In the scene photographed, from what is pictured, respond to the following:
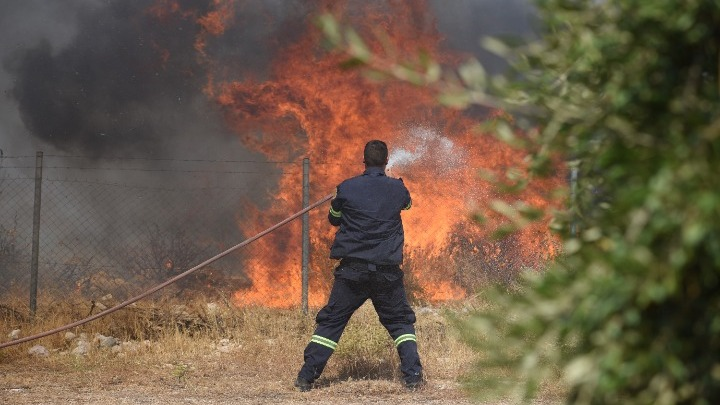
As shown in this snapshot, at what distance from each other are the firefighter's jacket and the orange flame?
392cm

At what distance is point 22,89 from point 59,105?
30.4 inches

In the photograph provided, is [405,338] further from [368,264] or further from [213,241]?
[213,241]

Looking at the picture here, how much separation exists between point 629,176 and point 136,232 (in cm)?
1328

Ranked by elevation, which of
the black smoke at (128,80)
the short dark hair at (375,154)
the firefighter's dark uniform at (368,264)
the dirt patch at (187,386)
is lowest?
the dirt patch at (187,386)

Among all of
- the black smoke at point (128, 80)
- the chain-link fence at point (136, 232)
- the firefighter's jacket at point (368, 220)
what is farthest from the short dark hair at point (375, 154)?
the black smoke at point (128, 80)

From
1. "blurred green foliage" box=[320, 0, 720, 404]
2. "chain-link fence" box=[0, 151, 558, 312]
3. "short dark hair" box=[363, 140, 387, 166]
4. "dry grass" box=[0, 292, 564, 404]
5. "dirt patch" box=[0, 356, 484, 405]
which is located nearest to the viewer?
"blurred green foliage" box=[320, 0, 720, 404]

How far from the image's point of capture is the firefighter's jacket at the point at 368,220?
21.7 feet

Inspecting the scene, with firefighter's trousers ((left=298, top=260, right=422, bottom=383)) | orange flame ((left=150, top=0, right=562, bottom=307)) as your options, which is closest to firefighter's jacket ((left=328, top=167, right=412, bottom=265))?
firefighter's trousers ((left=298, top=260, right=422, bottom=383))

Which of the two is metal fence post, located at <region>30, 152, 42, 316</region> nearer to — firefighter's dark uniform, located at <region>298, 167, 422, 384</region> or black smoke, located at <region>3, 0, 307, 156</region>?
firefighter's dark uniform, located at <region>298, 167, 422, 384</region>

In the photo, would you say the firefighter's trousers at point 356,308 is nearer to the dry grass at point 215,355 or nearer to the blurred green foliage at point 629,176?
the dry grass at point 215,355

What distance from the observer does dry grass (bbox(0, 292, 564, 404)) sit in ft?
23.3

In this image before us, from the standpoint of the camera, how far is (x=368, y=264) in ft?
21.7

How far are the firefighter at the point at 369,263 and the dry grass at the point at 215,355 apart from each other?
1.21 ft

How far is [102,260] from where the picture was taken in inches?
555
